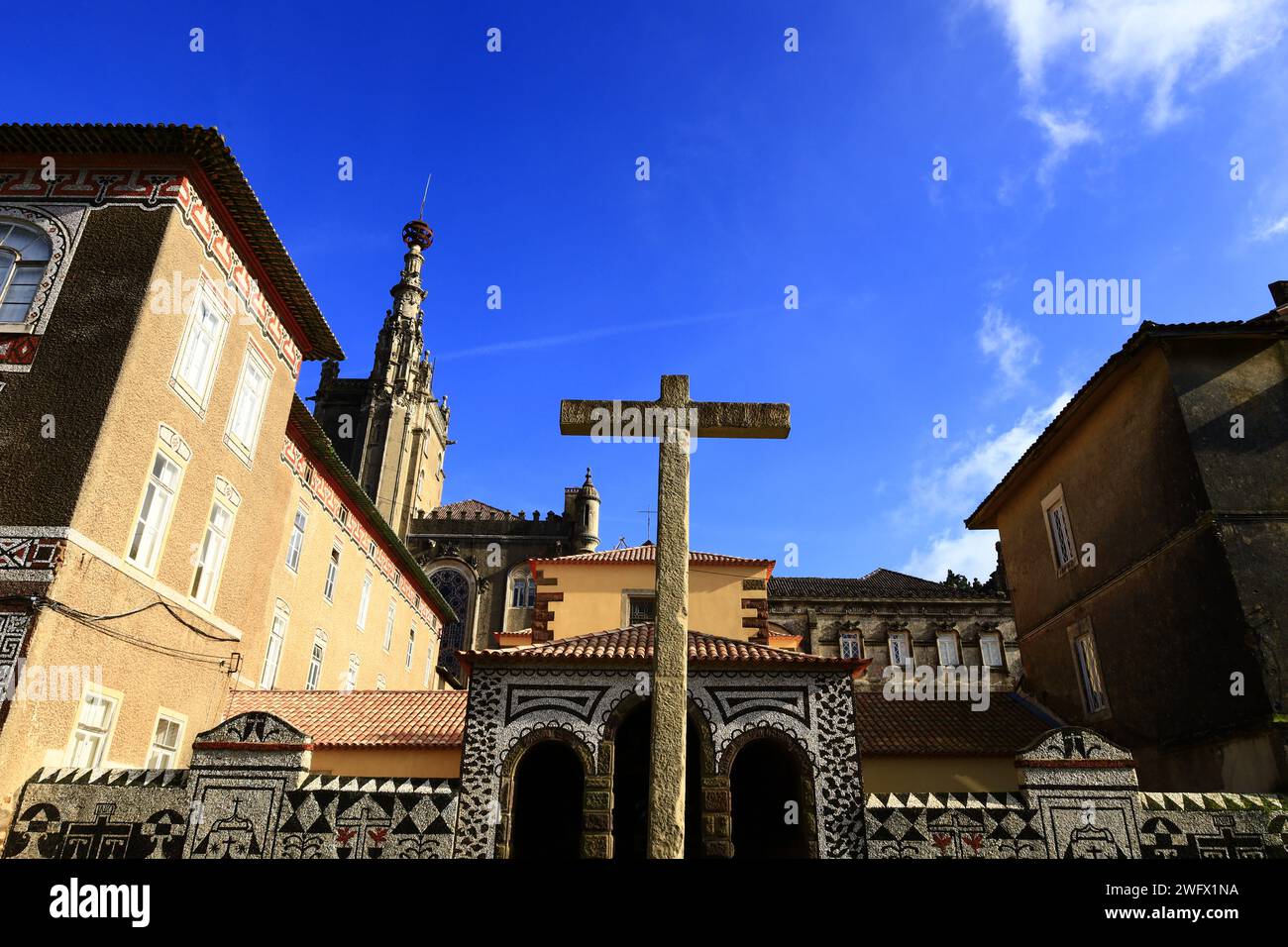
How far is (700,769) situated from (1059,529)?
1057 centimetres

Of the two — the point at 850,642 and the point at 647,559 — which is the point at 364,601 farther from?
the point at 850,642

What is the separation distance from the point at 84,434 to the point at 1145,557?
55.4 ft

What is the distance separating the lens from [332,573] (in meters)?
22.4

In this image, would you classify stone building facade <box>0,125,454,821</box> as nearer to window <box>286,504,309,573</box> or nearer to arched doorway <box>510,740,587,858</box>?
window <box>286,504,309,573</box>

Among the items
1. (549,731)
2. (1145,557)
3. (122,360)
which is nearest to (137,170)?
(122,360)

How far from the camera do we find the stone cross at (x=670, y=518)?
17.5 feet

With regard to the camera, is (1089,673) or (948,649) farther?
(948,649)

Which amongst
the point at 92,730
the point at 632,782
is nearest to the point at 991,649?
the point at 632,782

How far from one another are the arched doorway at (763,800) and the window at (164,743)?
29.6ft

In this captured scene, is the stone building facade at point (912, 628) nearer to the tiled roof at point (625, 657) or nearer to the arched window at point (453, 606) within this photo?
the arched window at point (453, 606)

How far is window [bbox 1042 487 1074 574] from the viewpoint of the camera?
1727cm

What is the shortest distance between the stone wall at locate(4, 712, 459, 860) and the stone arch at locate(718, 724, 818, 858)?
4.11 meters
